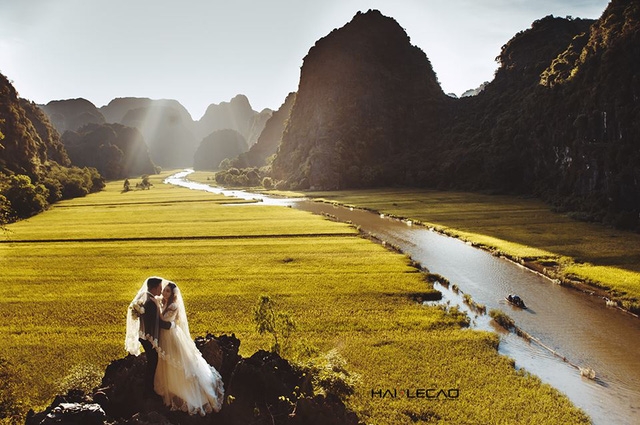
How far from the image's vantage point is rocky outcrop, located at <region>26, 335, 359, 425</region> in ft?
29.6

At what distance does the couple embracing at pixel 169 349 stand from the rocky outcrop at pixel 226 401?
0.35 meters

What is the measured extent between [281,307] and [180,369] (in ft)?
54.3

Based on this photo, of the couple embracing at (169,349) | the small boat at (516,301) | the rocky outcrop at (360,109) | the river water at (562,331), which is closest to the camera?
the couple embracing at (169,349)

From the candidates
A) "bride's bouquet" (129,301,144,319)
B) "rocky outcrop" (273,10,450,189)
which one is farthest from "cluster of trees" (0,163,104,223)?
"rocky outcrop" (273,10,450,189)

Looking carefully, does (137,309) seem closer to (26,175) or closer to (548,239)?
(548,239)

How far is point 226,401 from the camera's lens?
35.1 ft

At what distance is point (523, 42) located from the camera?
5778 inches

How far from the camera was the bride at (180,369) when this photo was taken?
8.73m

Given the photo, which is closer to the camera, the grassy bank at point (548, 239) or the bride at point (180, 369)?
the bride at point (180, 369)

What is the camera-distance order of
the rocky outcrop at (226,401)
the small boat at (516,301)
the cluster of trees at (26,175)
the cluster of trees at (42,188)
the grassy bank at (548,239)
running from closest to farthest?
the rocky outcrop at (226,401) → the small boat at (516,301) → the grassy bank at (548,239) → the cluster of trees at (42,188) → the cluster of trees at (26,175)

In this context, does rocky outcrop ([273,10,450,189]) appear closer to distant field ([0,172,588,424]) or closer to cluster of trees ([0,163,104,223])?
cluster of trees ([0,163,104,223])

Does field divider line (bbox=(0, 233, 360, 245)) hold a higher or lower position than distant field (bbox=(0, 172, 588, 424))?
higher

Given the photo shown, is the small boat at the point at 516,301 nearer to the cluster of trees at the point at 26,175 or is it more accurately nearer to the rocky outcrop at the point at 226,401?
the rocky outcrop at the point at 226,401

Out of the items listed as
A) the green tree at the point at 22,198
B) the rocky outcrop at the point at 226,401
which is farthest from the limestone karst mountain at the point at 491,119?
Result: the green tree at the point at 22,198
